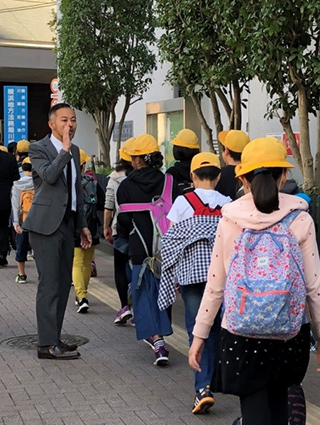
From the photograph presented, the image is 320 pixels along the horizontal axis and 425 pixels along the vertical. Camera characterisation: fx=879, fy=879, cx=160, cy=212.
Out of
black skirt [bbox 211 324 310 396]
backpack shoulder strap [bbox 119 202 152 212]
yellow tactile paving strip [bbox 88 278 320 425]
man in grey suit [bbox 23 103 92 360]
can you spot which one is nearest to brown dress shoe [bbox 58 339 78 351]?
man in grey suit [bbox 23 103 92 360]

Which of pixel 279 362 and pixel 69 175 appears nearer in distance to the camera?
pixel 279 362

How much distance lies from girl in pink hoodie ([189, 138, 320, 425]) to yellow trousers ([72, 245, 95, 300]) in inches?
223

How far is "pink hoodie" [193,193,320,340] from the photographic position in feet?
12.9

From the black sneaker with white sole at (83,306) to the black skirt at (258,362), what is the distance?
566 centimetres

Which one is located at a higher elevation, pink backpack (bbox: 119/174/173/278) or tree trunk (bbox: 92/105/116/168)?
tree trunk (bbox: 92/105/116/168)

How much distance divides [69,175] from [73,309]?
2.71 meters

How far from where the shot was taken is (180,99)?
18.6m

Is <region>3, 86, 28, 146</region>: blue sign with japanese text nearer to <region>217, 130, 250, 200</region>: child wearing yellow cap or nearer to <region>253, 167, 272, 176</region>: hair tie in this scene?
<region>217, 130, 250, 200</region>: child wearing yellow cap

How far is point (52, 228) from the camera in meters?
7.31

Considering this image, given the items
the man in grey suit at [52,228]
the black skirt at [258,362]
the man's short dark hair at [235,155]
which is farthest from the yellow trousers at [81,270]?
the black skirt at [258,362]

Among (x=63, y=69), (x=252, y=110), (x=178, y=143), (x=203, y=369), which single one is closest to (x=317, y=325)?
(x=203, y=369)

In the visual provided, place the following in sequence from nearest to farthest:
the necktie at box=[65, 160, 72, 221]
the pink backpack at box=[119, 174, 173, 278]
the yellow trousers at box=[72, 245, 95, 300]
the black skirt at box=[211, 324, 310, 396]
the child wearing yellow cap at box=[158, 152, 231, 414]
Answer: the black skirt at box=[211, 324, 310, 396] → the child wearing yellow cap at box=[158, 152, 231, 414] → the pink backpack at box=[119, 174, 173, 278] → the necktie at box=[65, 160, 72, 221] → the yellow trousers at box=[72, 245, 95, 300]

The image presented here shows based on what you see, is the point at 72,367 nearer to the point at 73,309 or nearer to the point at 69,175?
the point at 69,175

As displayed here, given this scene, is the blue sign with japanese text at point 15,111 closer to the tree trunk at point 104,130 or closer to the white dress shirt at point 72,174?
the tree trunk at point 104,130
